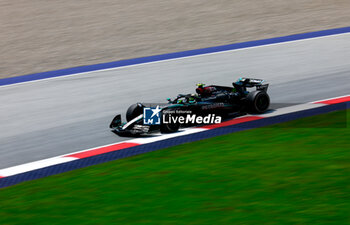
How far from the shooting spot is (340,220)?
4684 mm

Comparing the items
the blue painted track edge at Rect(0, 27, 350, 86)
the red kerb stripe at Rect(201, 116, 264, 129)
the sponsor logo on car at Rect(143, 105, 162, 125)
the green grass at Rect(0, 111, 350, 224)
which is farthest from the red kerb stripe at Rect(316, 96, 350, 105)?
the blue painted track edge at Rect(0, 27, 350, 86)

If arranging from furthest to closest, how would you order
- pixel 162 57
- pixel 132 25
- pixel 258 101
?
1. pixel 132 25
2. pixel 162 57
3. pixel 258 101

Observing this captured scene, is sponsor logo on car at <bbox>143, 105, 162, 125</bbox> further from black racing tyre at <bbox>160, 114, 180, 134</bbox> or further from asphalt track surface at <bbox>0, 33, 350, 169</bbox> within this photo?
asphalt track surface at <bbox>0, 33, 350, 169</bbox>

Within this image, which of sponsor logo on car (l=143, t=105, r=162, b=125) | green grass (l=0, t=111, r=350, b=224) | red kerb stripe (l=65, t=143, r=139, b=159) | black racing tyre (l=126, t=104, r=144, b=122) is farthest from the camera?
black racing tyre (l=126, t=104, r=144, b=122)

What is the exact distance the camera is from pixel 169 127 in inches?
317

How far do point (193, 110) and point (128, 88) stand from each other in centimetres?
376

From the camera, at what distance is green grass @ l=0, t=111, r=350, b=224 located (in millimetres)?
5031

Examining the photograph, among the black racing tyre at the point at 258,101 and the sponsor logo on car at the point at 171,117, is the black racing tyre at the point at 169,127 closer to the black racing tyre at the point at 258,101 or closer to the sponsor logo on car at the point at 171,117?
the sponsor logo on car at the point at 171,117

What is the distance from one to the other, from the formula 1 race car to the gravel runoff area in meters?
6.80

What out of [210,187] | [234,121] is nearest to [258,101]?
[234,121]

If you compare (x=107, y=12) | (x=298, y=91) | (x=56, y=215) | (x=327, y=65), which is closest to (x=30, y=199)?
(x=56, y=215)

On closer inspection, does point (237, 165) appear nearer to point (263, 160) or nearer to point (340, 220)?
point (263, 160)

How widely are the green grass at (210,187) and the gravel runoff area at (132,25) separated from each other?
843cm

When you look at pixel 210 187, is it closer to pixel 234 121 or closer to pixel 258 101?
pixel 234 121
